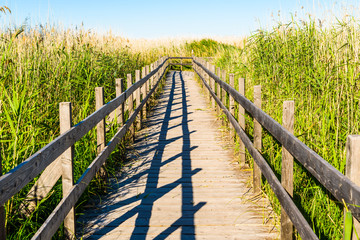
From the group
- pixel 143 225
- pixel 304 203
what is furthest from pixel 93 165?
pixel 304 203

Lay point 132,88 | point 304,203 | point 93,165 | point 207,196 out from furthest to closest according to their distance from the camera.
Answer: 1. point 132,88
2. point 207,196
3. point 93,165
4. point 304,203

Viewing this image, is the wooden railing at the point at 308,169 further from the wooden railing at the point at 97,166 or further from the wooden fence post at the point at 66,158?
the wooden fence post at the point at 66,158

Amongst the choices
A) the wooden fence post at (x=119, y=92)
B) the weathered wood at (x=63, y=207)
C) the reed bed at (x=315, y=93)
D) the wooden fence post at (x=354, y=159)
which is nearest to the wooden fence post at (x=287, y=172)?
the reed bed at (x=315, y=93)

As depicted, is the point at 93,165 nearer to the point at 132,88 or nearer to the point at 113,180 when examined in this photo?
the point at 113,180

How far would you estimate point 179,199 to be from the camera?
4.25 metres

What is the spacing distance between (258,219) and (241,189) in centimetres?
86

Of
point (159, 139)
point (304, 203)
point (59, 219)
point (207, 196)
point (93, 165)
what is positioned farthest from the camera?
point (159, 139)

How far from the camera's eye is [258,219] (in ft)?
12.3

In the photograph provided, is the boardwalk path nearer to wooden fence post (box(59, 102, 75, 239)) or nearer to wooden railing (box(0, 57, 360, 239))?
wooden railing (box(0, 57, 360, 239))

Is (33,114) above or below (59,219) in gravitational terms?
above

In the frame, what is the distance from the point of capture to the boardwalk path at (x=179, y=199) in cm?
350

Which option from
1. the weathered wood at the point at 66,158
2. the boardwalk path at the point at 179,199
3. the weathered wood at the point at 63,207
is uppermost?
the weathered wood at the point at 66,158

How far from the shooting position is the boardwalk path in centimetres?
350

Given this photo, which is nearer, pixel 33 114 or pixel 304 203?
pixel 304 203
